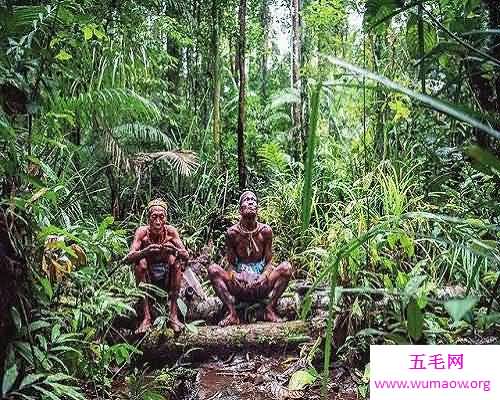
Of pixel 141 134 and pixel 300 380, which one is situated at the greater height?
pixel 141 134

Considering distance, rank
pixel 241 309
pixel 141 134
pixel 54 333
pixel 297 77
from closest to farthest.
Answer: pixel 54 333
pixel 241 309
pixel 141 134
pixel 297 77

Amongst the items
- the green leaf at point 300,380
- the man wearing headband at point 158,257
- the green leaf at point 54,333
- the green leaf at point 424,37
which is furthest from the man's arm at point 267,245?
the green leaf at point 424,37

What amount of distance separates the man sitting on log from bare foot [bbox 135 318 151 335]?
1.01ft

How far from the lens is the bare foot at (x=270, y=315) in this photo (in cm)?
247

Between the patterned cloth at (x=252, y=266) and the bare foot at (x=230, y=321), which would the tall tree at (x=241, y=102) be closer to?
the patterned cloth at (x=252, y=266)

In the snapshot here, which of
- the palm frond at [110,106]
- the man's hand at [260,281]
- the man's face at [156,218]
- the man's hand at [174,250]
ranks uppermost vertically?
the palm frond at [110,106]

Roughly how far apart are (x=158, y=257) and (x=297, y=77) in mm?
1652

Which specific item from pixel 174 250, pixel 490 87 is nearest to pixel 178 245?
pixel 174 250

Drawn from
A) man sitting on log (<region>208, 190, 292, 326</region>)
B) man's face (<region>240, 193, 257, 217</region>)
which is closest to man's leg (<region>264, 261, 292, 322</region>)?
man sitting on log (<region>208, 190, 292, 326</region>)

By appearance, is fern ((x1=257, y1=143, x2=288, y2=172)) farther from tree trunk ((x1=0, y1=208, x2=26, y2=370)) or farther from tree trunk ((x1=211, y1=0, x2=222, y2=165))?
tree trunk ((x1=0, y1=208, x2=26, y2=370))

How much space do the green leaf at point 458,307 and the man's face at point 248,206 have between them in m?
2.13

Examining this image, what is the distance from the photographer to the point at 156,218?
2418mm

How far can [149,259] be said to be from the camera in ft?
7.84

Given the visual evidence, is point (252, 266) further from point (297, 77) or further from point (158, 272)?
point (297, 77)
